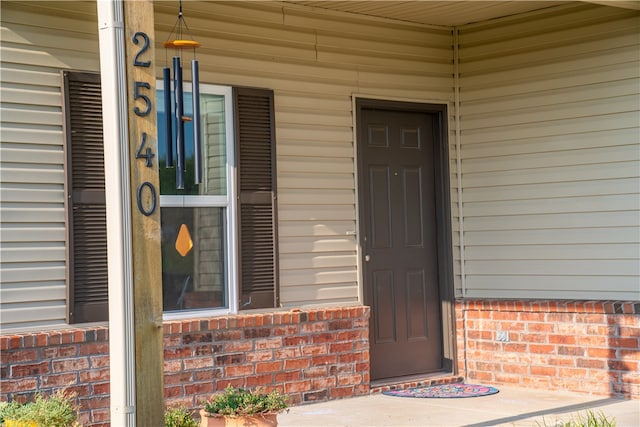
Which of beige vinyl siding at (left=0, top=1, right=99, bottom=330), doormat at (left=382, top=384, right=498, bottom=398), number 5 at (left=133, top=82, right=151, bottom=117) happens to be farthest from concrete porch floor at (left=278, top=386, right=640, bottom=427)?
number 5 at (left=133, top=82, right=151, bottom=117)

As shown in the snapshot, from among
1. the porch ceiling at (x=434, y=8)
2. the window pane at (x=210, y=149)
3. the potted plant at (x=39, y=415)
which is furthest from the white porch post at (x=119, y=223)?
the porch ceiling at (x=434, y=8)

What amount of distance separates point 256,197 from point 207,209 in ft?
1.36

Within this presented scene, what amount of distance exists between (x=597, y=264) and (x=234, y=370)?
3003 millimetres

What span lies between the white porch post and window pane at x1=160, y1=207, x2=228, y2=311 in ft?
8.45

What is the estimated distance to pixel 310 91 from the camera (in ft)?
25.3

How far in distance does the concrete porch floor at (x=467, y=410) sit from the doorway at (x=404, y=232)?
0.72m

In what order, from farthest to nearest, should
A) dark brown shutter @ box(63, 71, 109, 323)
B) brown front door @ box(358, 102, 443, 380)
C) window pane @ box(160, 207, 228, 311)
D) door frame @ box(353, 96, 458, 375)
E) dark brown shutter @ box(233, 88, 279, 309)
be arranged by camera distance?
door frame @ box(353, 96, 458, 375) → brown front door @ box(358, 102, 443, 380) → dark brown shutter @ box(233, 88, 279, 309) → window pane @ box(160, 207, 228, 311) → dark brown shutter @ box(63, 71, 109, 323)

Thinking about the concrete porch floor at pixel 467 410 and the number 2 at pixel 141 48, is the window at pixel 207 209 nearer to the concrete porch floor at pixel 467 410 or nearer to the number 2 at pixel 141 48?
the concrete porch floor at pixel 467 410

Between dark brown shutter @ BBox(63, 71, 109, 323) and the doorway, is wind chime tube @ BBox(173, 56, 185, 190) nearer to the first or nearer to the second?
dark brown shutter @ BBox(63, 71, 109, 323)

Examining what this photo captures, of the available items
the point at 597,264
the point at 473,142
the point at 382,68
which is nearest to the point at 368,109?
the point at 382,68

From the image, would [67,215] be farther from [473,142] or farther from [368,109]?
[473,142]

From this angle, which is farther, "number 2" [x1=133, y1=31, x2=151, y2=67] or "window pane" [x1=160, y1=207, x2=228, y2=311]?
"window pane" [x1=160, y1=207, x2=228, y2=311]

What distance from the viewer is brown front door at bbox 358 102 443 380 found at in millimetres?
8141

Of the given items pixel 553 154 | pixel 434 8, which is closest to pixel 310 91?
pixel 434 8
